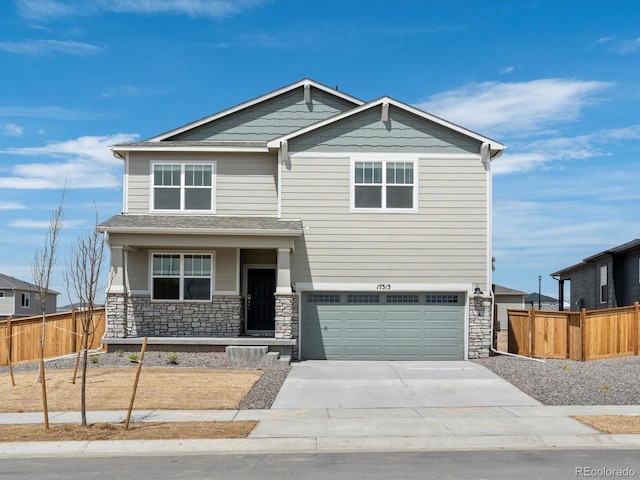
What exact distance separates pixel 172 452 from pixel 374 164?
13851 mm

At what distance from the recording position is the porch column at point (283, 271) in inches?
864

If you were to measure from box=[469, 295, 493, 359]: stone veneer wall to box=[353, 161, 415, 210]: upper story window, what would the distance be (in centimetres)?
366

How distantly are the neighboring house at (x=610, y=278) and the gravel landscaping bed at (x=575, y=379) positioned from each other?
1003 cm

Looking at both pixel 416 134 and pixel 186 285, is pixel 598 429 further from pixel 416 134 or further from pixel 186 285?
pixel 186 285

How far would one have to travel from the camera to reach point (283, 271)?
22.0m

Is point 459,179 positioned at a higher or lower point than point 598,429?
higher

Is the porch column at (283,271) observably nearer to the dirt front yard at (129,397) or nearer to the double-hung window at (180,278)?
the double-hung window at (180,278)

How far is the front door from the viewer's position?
24.5m

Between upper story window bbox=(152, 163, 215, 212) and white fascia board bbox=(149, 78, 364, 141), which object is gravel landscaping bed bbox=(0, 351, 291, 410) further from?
white fascia board bbox=(149, 78, 364, 141)

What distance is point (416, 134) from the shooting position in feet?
76.2

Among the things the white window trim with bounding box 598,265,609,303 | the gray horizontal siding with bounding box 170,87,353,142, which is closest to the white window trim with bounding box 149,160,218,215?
the gray horizontal siding with bounding box 170,87,353,142

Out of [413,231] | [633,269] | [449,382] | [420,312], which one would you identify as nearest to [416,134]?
[413,231]

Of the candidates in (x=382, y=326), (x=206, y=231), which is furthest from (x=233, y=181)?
(x=382, y=326)

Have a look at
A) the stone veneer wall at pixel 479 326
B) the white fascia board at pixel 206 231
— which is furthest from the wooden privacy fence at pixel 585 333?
the white fascia board at pixel 206 231
